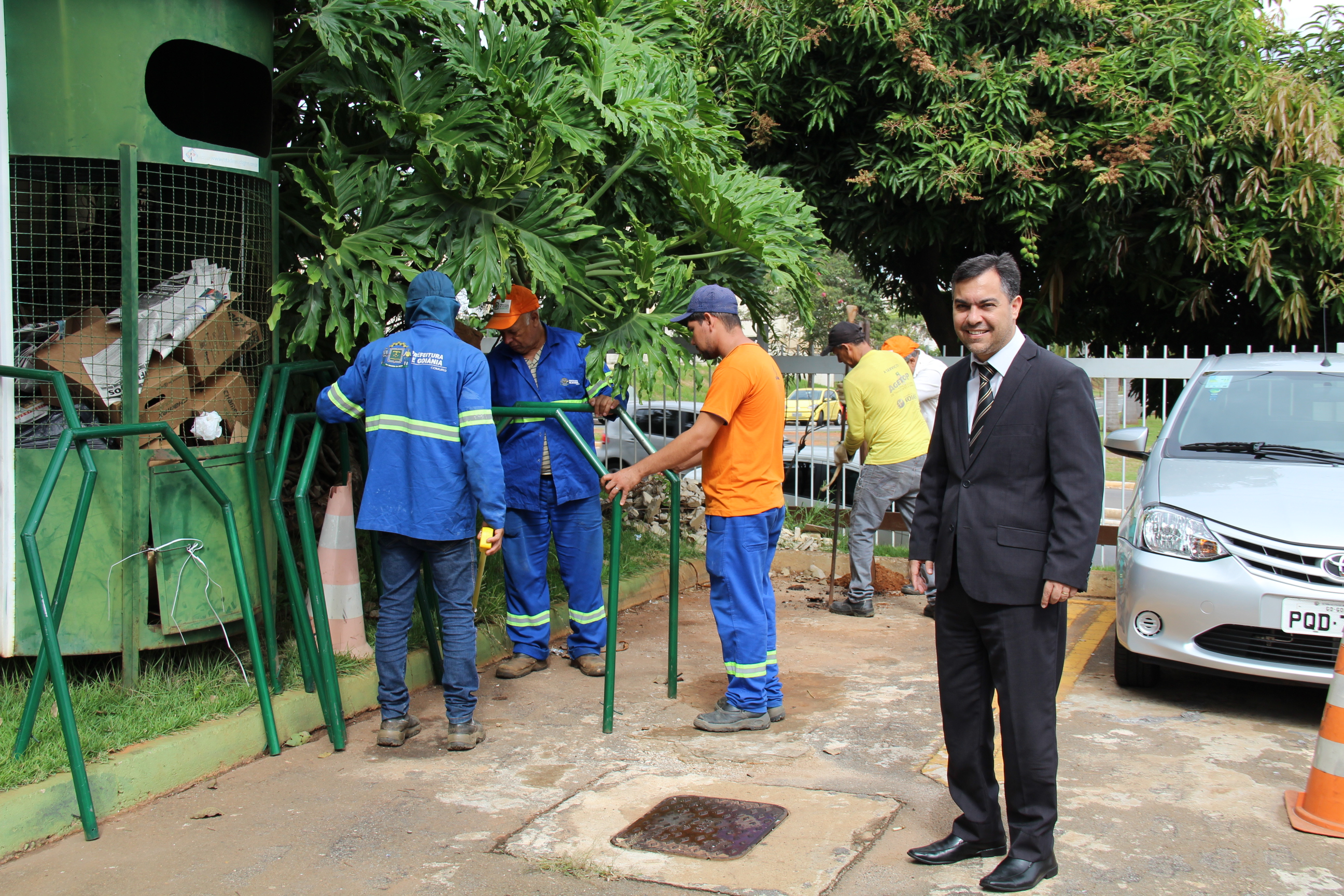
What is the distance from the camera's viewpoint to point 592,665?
588 centimetres

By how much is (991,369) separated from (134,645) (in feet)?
12.1

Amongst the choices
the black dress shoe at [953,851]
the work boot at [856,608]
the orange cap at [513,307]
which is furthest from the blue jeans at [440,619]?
the work boot at [856,608]

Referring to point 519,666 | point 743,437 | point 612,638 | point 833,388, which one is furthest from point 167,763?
point 833,388

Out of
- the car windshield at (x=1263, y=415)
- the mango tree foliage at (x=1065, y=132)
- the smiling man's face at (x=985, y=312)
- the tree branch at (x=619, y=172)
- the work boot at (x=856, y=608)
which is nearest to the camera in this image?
the smiling man's face at (x=985, y=312)

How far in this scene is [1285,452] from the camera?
562 cm

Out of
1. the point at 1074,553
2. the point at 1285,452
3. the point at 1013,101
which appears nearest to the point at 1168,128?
the point at 1013,101

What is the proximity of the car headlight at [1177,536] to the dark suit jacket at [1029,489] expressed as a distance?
2013 millimetres

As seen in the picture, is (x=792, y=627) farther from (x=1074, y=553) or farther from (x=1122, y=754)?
(x=1074, y=553)

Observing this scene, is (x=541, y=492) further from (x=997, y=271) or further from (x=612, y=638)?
(x=997, y=271)

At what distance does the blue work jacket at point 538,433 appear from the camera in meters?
5.84

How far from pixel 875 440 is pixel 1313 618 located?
3.28 metres

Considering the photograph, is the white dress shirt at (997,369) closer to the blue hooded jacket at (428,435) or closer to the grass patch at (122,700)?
the blue hooded jacket at (428,435)

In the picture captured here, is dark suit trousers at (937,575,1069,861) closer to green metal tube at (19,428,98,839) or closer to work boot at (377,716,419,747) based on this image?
work boot at (377,716,419,747)

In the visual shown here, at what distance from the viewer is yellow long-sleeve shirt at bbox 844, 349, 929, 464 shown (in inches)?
296
